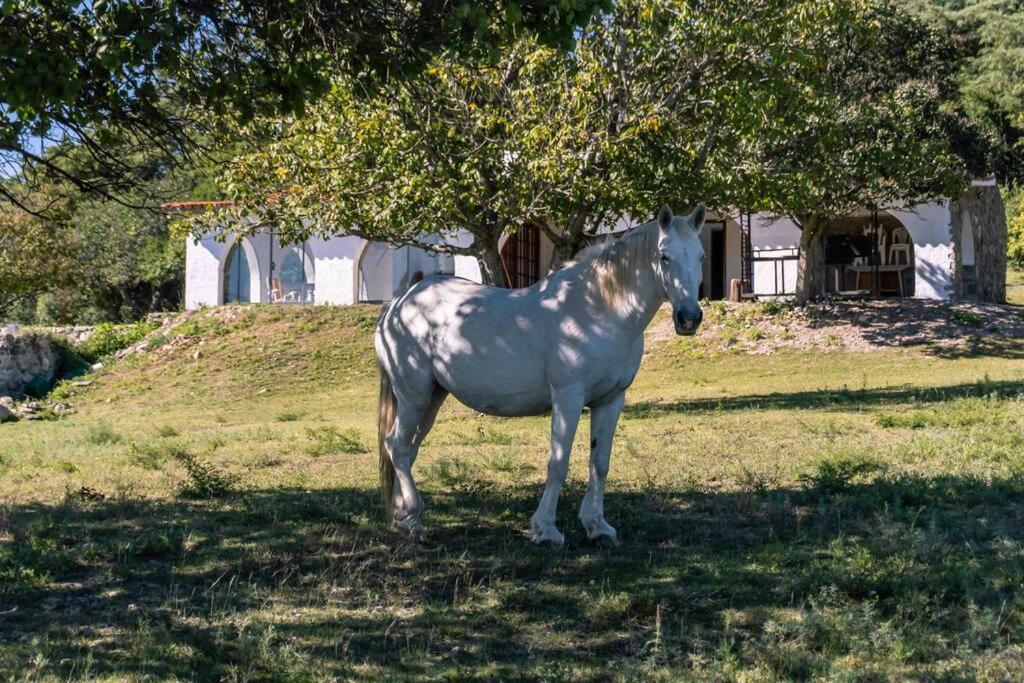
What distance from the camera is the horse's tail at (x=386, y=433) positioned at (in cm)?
830

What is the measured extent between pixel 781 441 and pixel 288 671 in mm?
8183

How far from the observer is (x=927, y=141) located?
88.6ft

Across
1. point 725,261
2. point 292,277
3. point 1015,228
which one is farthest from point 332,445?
point 1015,228

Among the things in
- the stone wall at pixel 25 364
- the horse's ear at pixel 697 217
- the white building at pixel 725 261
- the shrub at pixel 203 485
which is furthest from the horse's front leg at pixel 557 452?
the white building at pixel 725 261

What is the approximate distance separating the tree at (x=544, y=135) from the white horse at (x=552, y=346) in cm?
722

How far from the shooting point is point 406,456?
8.20 metres

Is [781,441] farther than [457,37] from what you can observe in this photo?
Yes

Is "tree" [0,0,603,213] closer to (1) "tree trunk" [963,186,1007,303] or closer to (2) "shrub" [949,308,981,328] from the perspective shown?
(2) "shrub" [949,308,981,328]

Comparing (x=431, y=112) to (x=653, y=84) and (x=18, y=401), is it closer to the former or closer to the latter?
(x=653, y=84)

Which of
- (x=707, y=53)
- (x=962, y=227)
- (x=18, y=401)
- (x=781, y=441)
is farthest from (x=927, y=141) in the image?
(x=18, y=401)

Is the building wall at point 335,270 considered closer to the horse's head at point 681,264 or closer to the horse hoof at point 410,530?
the horse hoof at point 410,530

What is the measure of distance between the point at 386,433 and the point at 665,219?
2784 mm

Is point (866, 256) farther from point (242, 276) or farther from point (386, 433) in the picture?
point (386, 433)

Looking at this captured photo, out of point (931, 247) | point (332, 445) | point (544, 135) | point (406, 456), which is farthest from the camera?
point (931, 247)
